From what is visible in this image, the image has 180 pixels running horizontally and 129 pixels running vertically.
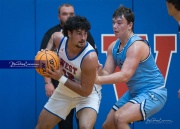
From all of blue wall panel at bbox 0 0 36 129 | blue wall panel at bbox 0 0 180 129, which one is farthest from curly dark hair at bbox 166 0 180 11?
blue wall panel at bbox 0 0 36 129

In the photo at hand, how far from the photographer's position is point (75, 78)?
499cm

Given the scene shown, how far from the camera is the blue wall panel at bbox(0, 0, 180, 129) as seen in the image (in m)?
6.20

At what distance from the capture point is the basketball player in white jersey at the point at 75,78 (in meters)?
4.76

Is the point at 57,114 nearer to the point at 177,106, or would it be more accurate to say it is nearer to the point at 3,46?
the point at 3,46

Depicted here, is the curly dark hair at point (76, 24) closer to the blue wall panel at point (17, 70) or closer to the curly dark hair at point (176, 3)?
the curly dark hair at point (176, 3)

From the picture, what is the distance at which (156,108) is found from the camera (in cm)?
477

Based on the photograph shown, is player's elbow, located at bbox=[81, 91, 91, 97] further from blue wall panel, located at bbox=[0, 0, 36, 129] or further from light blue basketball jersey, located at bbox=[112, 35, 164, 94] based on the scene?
blue wall panel, located at bbox=[0, 0, 36, 129]

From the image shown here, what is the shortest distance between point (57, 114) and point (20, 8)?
179 cm

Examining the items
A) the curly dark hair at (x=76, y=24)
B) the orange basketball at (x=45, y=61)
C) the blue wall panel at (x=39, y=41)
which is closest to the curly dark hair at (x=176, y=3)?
the curly dark hair at (x=76, y=24)

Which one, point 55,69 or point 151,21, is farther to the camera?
point 151,21

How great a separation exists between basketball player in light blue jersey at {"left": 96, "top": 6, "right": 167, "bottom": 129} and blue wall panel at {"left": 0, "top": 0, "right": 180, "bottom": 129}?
136 centimetres

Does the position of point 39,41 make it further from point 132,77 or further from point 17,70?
point 132,77

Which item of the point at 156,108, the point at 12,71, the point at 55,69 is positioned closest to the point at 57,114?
the point at 55,69

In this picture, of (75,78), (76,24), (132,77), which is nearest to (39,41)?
(75,78)
